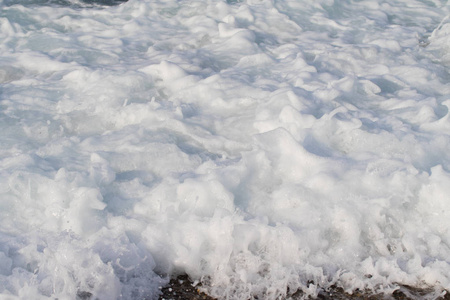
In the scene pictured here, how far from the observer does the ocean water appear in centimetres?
298

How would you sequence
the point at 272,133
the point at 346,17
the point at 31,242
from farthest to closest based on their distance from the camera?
the point at 346,17 < the point at 272,133 < the point at 31,242

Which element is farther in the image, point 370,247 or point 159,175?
point 159,175

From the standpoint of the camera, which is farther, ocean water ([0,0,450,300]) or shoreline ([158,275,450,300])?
ocean water ([0,0,450,300])

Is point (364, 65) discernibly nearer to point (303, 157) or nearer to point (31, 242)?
point (303, 157)

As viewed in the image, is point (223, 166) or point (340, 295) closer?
point (340, 295)

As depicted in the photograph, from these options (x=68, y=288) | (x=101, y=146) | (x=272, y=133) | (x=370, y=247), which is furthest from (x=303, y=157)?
(x=68, y=288)

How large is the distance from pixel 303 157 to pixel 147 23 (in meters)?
5.09

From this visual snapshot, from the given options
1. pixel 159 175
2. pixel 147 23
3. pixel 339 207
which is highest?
pixel 339 207

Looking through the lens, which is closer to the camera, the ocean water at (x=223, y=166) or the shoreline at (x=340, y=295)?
the shoreline at (x=340, y=295)

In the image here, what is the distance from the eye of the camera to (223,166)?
3.93 meters

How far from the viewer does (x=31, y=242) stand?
122 inches

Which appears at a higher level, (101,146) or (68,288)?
(68,288)

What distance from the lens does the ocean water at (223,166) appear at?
2982 millimetres

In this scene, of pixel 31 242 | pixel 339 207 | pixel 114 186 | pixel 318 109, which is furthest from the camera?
pixel 318 109
